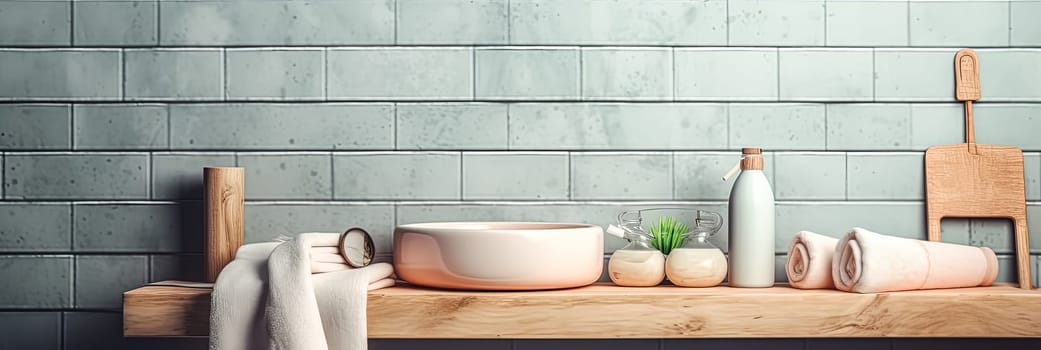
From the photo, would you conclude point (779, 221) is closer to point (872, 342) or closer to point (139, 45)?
point (872, 342)

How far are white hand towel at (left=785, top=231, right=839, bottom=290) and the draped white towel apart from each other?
0.61m

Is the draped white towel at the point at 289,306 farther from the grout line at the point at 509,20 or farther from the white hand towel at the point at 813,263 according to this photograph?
the white hand towel at the point at 813,263

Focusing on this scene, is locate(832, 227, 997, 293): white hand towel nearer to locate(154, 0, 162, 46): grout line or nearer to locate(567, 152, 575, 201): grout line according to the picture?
locate(567, 152, 575, 201): grout line

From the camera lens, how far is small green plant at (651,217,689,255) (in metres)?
1.25

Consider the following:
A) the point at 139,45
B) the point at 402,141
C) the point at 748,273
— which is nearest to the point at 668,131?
the point at 748,273

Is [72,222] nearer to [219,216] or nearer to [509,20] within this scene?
[219,216]

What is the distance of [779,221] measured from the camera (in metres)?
1.35

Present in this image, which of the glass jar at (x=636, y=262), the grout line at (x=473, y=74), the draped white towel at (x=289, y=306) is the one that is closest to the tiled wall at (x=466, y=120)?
the grout line at (x=473, y=74)

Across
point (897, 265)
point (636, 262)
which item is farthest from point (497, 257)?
point (897, 265)

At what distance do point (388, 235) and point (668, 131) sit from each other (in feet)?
1.58

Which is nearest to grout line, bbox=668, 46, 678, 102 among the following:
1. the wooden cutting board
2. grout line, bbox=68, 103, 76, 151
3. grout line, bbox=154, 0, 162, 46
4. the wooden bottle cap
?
the wooden bottle cap

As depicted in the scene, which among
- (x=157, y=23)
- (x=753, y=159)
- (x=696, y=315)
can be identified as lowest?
(x=696, y=315)

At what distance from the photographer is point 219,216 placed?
1.25 m

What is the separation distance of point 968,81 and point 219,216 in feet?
3.92
